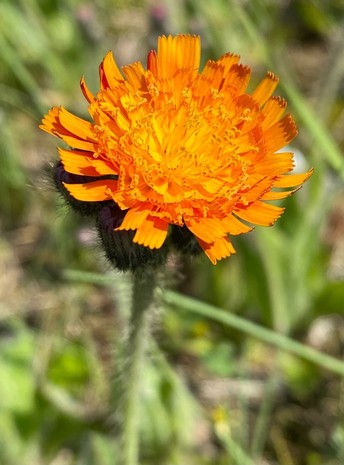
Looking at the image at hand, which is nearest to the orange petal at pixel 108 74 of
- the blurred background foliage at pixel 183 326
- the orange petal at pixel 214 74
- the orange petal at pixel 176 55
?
the orange petal at pixel 176 55

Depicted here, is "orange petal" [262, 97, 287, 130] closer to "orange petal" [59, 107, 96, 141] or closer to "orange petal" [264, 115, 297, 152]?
"orange petal" [264, 115, 297, 152]

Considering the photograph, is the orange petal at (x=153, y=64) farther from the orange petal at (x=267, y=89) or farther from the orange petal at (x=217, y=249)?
the orange petal at (x=217, y=249)

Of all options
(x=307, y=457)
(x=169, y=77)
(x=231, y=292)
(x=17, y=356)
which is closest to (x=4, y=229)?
(x=17, y=356)

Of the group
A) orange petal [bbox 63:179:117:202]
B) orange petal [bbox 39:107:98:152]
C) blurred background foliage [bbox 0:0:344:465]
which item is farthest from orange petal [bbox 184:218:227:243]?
blurred background foliage [bbox 0:0:344:465]

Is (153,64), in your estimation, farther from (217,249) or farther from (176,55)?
(217,249)

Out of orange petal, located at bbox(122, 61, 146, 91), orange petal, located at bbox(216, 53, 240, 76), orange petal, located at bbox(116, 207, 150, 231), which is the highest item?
orange petal, located at bbox(122, 61, 146, 91)
